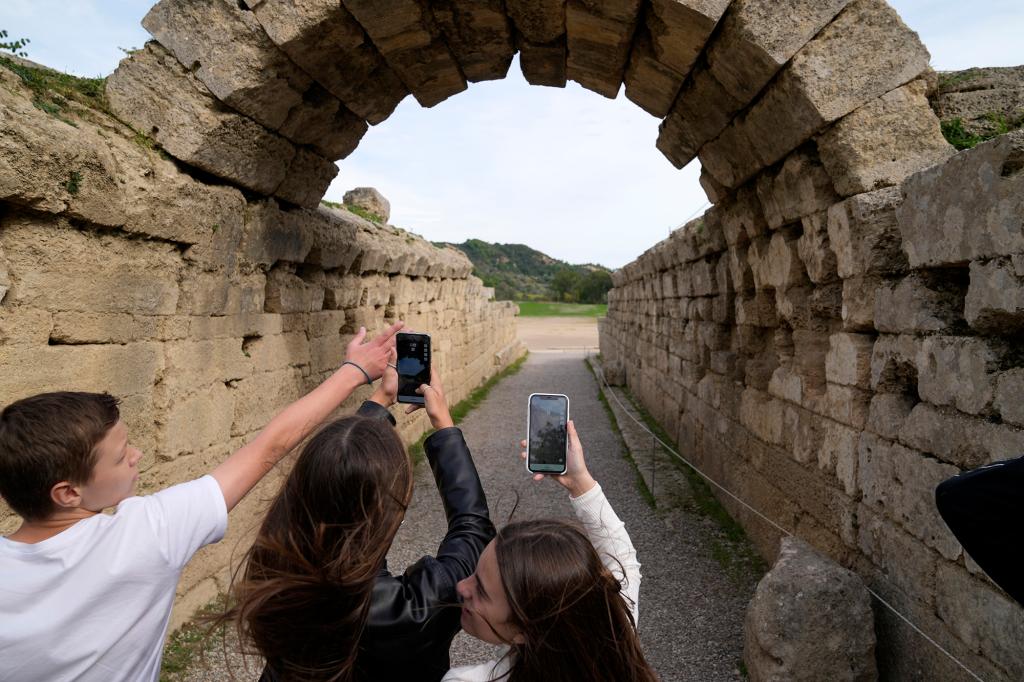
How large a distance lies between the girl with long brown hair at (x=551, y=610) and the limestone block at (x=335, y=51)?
346 centimetres

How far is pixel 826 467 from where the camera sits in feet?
13.3

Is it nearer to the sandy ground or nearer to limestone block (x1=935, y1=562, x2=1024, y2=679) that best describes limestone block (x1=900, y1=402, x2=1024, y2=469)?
limestone block (x1=935, y1=562, x2=1024, y2=679)

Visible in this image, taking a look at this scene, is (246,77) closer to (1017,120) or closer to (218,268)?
(218,268)

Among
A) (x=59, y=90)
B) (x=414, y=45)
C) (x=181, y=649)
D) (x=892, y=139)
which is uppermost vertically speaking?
(x=414, y=45)

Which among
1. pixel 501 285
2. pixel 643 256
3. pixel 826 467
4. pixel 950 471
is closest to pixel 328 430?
pixel 950 471

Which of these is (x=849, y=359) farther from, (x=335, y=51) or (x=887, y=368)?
(x=335, y=51)

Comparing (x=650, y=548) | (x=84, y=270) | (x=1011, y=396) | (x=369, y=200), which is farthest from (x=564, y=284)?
(x=1011, y=396)

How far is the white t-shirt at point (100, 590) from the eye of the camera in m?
1.45

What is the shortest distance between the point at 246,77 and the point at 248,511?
281 centimetres

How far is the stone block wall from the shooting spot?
2.60 meters

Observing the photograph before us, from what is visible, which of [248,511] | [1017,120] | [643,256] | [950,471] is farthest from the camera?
[643,256]

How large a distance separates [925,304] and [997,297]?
536 millimetres

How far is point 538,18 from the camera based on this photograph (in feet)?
14.5

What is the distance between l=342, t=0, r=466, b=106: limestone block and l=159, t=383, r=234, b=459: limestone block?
2.46 meters
